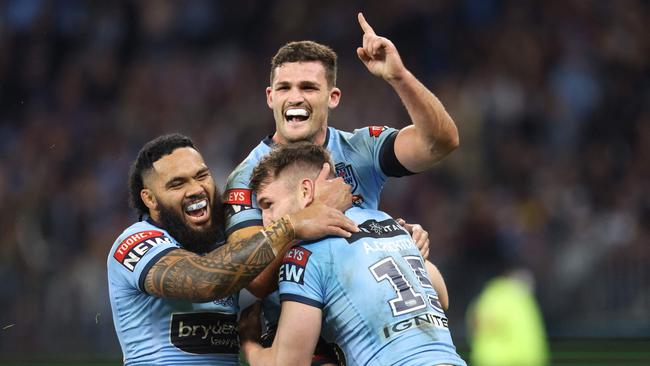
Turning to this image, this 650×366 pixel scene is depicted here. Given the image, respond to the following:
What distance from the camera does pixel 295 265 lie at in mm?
5312

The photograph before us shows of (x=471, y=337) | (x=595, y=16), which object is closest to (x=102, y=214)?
(x=471, y=337)

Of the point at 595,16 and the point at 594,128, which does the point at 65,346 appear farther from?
the point at 595,16

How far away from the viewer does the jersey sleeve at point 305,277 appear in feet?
17.0

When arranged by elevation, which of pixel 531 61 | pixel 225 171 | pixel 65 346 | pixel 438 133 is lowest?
pixel 65 346

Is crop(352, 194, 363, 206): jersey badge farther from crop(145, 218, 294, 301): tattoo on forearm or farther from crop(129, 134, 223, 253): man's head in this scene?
crop(145, 218, 294, 301): tattoo on forearm

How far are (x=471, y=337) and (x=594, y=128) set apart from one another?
3.79m

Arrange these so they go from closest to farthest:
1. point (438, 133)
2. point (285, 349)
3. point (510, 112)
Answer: point (285, 349) → point (438, 133) → point (510, 112)

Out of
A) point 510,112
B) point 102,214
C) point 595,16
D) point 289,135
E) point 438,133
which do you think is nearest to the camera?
point 438,133

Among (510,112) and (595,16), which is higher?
(595,16)

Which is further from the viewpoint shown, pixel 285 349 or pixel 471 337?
pixel 471 337

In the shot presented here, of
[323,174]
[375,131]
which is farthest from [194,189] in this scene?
[375,131]

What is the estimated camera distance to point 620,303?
45.9ft

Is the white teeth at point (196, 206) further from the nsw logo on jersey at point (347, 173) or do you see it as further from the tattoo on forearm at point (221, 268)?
the nsw logo on jersey at point (347, 173)

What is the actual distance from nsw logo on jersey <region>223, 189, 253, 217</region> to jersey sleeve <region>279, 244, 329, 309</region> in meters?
0.87
